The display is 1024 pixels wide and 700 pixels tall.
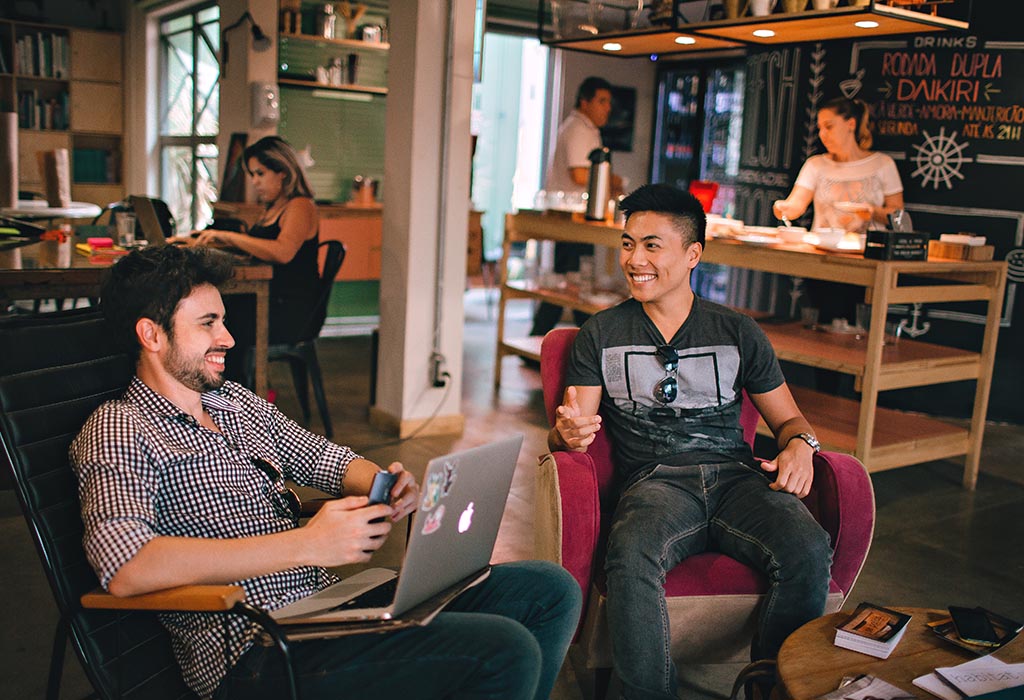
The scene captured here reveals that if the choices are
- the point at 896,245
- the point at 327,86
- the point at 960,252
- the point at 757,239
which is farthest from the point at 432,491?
the point at 327,86

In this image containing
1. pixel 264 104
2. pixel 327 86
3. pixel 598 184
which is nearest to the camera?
pixel 598 184

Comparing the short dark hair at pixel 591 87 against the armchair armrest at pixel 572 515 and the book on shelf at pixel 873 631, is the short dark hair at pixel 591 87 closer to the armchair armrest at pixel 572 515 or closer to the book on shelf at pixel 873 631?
the armchair armrest at pixel 572 515

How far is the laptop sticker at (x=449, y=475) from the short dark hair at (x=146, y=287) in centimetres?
61

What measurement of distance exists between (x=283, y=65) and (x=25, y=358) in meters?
5.73

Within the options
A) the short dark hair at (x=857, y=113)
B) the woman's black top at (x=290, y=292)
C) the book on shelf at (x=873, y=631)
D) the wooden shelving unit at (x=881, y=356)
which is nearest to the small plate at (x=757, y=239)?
the wooden shelving unit at (x=881, y=356)

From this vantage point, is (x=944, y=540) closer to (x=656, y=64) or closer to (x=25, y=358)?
(x=25, y=358)

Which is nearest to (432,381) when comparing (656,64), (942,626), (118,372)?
(118,372)

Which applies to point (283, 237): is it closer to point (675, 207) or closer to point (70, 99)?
point (675, 207)

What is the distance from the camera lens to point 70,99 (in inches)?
343

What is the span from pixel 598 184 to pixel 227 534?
3846 mm

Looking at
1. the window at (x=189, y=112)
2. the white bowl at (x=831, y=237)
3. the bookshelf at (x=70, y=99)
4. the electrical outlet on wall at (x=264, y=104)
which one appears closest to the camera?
the white bowl at (x=831, y=237)

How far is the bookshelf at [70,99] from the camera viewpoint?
27.5ft

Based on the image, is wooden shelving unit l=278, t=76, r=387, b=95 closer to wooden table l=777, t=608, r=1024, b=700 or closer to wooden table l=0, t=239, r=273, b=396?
wooden table l=0, t=239, r=273, b=396

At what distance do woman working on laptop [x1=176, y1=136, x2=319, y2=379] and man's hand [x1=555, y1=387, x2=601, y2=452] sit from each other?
7.21 ft
